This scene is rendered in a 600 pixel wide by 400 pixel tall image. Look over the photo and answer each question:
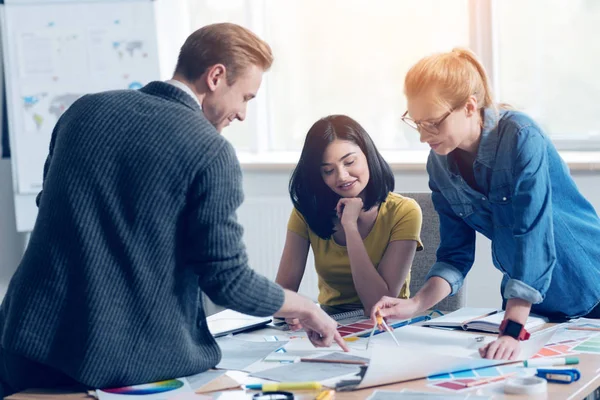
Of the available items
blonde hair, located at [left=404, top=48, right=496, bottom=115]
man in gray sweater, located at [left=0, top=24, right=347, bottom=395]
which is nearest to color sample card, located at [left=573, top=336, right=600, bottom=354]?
blonde hair, located at [left=404, top=48, right=496, bottom=115]

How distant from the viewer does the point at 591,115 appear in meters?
3.75

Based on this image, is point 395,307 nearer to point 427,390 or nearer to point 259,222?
point 427,390

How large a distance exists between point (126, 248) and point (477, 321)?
2.78 feet

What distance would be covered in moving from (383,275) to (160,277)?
0.94 m

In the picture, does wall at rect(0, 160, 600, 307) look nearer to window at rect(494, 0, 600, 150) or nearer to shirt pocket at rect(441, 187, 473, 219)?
window at rect(494, 0, 600, 150)

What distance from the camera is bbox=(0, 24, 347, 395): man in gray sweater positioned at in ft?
4.32

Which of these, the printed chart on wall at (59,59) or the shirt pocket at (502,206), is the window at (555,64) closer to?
the printed chart on wall at (59,59)

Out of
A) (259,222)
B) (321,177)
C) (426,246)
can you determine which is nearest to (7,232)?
(259,222)

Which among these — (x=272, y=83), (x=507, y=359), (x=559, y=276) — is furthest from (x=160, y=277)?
(x=272, y=83)

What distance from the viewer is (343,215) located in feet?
7.33

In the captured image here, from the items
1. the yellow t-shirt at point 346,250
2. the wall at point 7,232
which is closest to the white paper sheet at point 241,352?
the yellow t-shirt at point 346,250

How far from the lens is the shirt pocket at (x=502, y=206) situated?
1.70 m

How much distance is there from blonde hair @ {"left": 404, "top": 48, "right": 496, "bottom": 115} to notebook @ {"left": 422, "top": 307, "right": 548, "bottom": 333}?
1.57 ft

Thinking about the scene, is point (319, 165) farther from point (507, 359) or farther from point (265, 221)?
point (265, 221)
